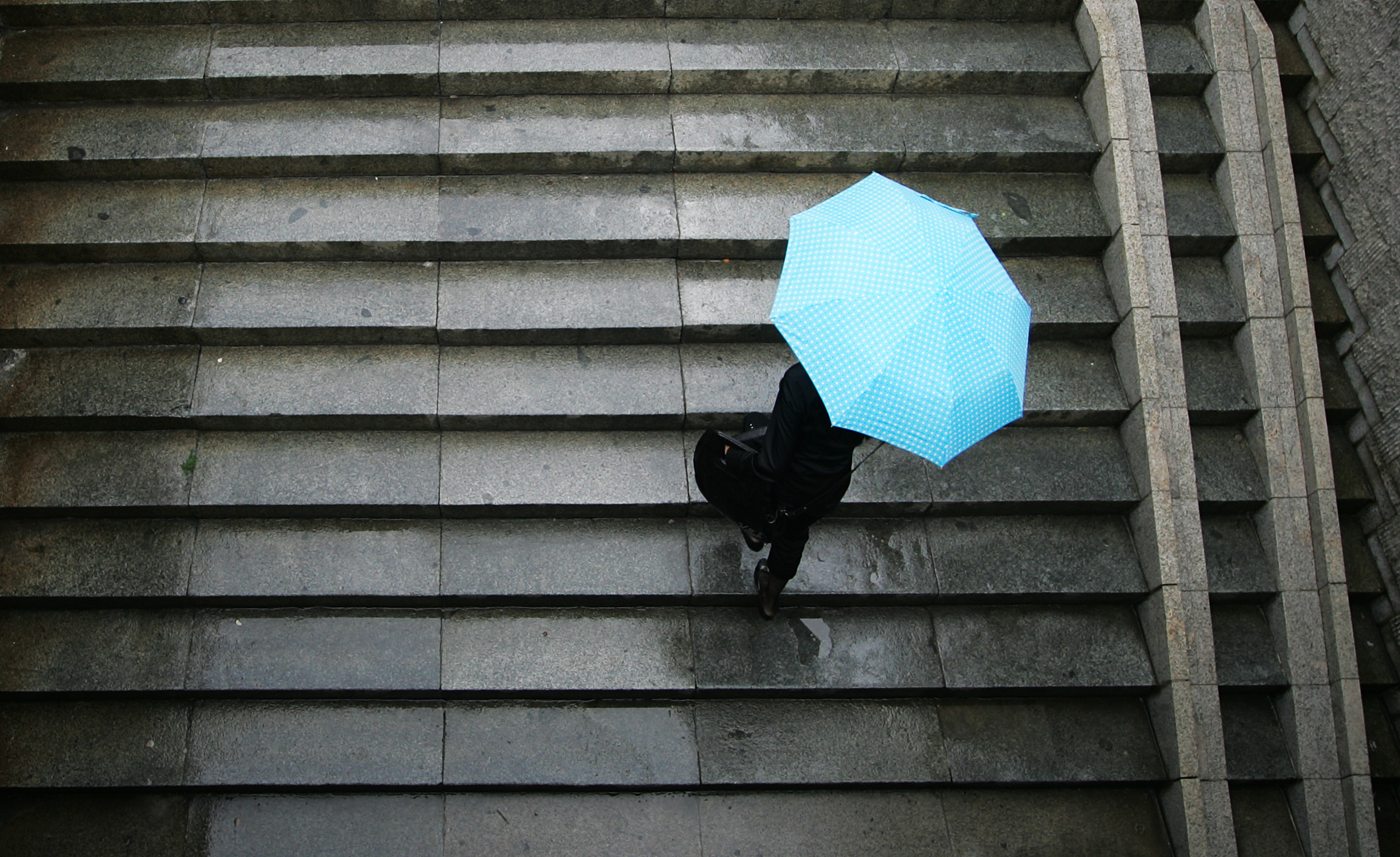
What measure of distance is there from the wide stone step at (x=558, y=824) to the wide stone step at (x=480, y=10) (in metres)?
5.57

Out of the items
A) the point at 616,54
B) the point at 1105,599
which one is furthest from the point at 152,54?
the point at 1105,599

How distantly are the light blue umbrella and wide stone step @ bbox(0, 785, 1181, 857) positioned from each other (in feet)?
9.59

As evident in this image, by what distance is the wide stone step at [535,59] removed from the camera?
673 centimetres

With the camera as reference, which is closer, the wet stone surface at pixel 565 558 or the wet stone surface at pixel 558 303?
the wet stone surface at pixel 565 558

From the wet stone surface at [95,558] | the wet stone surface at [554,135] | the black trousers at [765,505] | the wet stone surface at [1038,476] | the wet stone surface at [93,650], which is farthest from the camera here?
the wet stone surface at [554,135]

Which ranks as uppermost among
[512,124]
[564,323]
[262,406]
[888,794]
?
[512,124]

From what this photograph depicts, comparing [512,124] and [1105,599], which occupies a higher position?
[512,124]

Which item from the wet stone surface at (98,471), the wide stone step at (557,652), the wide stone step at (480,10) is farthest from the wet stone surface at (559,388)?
the wide stone step at (480,10)

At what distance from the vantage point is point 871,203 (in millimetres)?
4645

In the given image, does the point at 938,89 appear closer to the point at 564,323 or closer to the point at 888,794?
the point at 564,323

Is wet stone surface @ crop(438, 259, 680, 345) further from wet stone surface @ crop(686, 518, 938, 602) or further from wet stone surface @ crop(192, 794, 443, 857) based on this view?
wet stone surface @ crop(192, 794, 443, 857)

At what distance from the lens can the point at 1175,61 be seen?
718 centimetres

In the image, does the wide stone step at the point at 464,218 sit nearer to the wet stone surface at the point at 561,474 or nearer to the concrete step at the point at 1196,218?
the concrete step at the point at 1196,218

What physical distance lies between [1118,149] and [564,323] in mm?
4246
